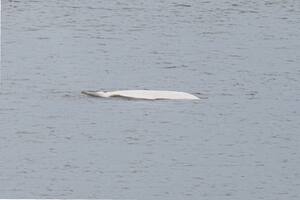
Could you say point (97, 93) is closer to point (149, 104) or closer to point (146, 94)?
point (146, 94)

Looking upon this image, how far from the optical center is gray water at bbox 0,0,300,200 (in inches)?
998

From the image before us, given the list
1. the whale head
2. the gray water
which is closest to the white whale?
the whale head

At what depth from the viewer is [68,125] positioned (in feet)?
96.0

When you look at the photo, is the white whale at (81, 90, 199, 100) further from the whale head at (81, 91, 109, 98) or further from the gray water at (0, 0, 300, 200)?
the gray water at (0, 0, 300, 200)

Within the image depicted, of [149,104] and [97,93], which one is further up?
[97,93]

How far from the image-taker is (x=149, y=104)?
1214 inches

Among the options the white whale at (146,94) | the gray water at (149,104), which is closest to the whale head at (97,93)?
the white whale at (146,94)

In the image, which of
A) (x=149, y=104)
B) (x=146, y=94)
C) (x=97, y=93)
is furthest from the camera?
(x=97, y=93)

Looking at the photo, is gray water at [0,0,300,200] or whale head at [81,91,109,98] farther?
whale head at [81,91,109,98]

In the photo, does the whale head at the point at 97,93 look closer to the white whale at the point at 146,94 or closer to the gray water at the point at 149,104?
the white whale at the point at 146,94

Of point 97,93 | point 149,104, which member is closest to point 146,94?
point 149,104

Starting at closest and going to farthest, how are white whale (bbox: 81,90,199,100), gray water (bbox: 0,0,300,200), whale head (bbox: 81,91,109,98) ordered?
gray water (bbox: 0,0,300,200) < white whale (bbox: 81,90,199,100) < whale head (bbox: 81,91,109,98)

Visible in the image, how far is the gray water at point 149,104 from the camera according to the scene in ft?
83.2

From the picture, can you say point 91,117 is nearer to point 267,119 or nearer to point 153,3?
point 267,119
